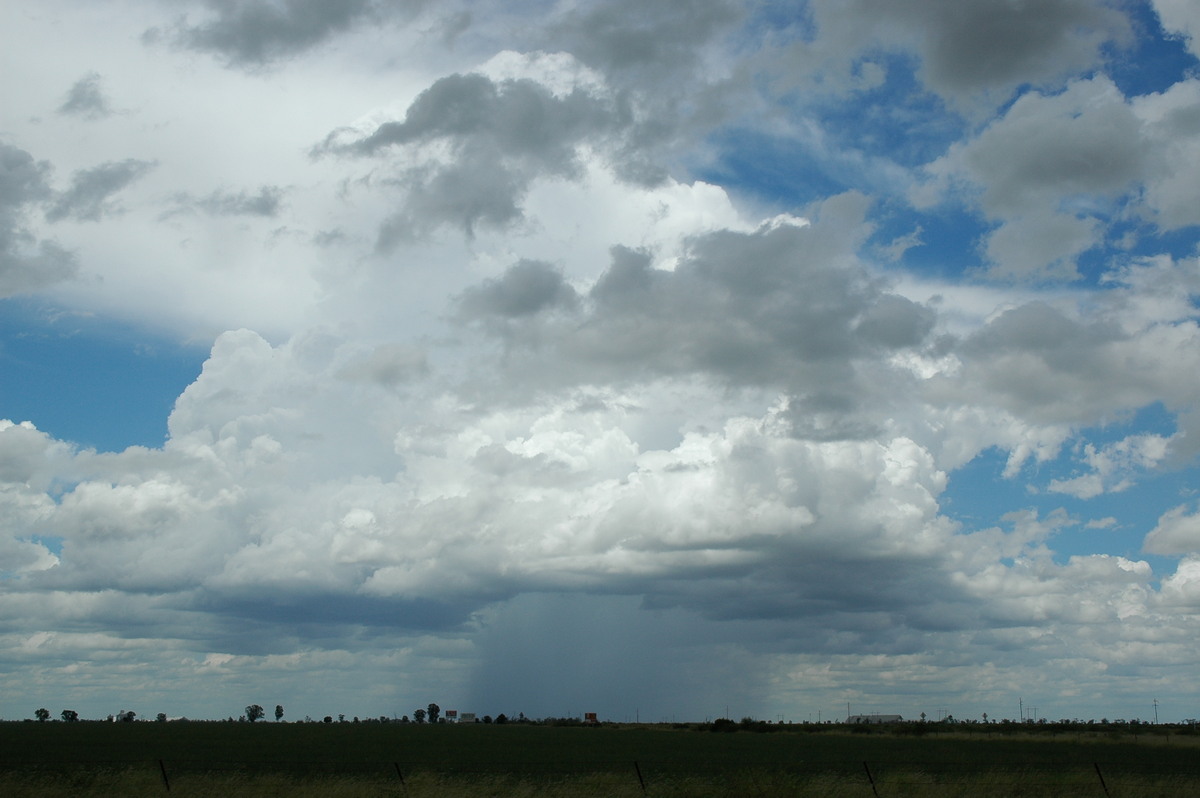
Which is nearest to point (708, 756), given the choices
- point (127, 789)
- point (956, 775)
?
point (956, 775)

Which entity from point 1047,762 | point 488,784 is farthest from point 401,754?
point 1047,762

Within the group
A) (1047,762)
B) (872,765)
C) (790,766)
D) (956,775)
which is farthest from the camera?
(1047,762)

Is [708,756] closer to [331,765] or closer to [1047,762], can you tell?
[1047,762]

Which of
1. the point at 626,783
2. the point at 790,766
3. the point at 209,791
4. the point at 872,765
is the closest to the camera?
the point at 209,791

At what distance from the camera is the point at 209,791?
3784 cm

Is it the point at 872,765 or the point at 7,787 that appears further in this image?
the point at 872,765

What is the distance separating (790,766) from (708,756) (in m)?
20.5

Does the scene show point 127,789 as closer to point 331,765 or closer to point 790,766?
point 331,765

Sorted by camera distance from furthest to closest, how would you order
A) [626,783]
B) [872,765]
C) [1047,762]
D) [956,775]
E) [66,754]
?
1. [66,754]
2. [1047,762]
3. [872,765]
4. [956,775]
5. [626,783]

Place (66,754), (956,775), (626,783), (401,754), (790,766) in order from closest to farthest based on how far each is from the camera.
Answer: (626,783)
(956,775)
(790,766)
(66,754)
(401,754)

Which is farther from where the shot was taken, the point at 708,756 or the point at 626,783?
the point at 708,756

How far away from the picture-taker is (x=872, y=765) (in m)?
67.4

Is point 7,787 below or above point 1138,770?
above

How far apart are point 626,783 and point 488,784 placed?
667cm
